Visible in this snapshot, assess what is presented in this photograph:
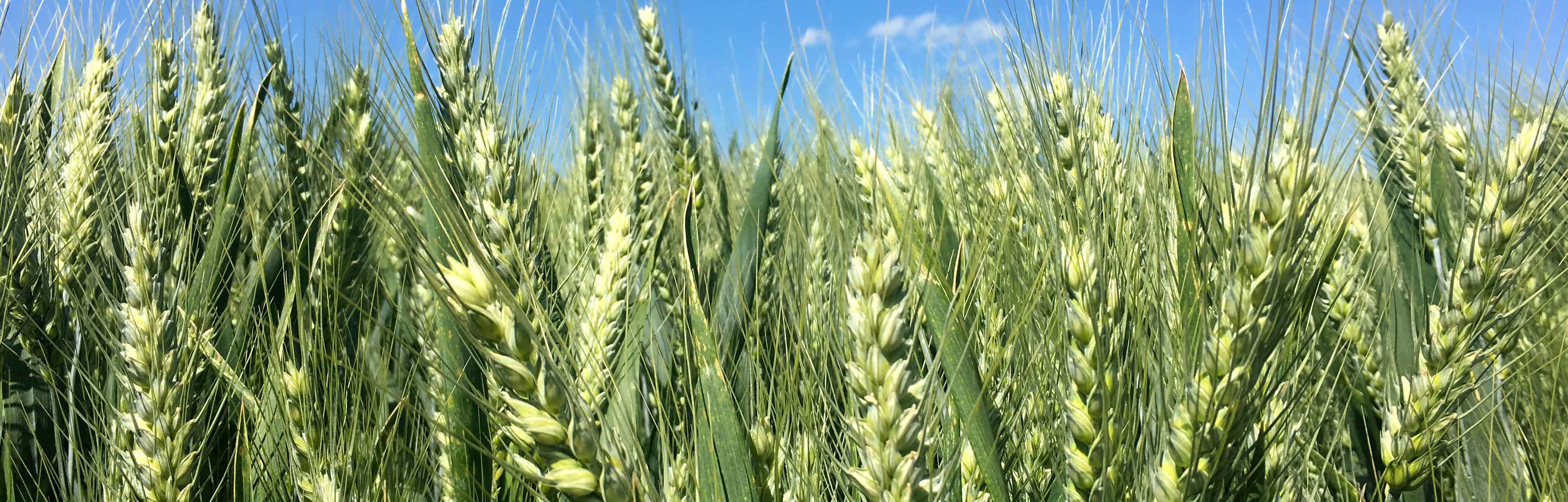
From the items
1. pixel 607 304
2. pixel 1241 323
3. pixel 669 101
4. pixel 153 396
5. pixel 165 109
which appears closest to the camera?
pixel 1241 323

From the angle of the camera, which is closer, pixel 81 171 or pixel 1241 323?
pixel 1241 323

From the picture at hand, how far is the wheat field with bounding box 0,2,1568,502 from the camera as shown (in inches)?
33.1

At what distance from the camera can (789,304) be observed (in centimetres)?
100

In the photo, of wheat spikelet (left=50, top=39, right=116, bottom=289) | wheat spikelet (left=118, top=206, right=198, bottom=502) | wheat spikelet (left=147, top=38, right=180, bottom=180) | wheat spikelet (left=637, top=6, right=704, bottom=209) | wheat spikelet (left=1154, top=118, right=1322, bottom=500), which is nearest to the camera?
wheat spikelet (left=1154, top=118, right=1322, bottom=500)

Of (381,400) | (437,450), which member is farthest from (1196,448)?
(437,450)

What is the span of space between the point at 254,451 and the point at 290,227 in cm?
37

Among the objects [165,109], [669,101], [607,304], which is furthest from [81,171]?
[669,101]

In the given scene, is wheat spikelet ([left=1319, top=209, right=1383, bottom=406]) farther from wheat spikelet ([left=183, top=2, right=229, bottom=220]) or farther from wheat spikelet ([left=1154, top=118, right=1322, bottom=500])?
wheat spikelet ([left=183, top=2, right=229, bottom=220])

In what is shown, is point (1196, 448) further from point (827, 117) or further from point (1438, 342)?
point (827, 117)

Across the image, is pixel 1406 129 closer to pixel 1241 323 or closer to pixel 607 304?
pixel 1241 323

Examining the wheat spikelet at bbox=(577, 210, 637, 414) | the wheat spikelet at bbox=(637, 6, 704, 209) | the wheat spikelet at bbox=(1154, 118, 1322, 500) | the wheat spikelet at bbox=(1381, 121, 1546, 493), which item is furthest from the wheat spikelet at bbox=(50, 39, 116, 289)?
the wheat spikelet at bbox=(1381, 121, 1546, 493)

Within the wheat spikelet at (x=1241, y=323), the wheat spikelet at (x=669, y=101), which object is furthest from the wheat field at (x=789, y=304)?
the wheat spikelet at (x=669, y=101)

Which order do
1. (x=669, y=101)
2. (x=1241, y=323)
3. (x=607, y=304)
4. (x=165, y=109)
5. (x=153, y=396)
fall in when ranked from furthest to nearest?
(x=669, y=101)
(x=165, y=109)
(x=607, y=304)
(x=153, y=396)
(x=1241, y=323)

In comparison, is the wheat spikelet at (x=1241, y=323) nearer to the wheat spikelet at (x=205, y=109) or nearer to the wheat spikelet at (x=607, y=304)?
the wheat spikelet at (x=607, y=304)
